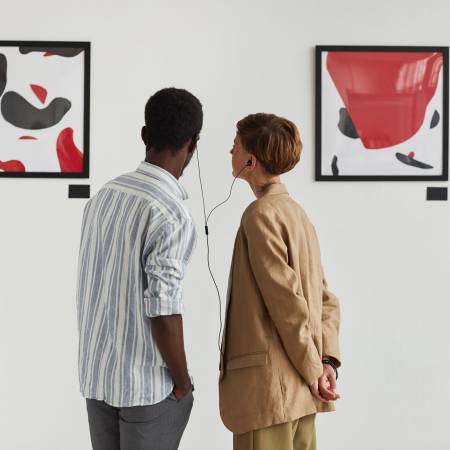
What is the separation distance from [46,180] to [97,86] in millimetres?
453

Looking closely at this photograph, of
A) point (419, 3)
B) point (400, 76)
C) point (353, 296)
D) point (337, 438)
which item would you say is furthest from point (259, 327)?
point (419, 3)

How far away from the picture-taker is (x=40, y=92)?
2.57 m

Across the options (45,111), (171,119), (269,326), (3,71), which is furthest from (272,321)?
(3,71)

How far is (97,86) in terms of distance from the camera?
101 inches

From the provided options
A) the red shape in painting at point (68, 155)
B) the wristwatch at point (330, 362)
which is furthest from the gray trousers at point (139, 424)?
the red shape in painting at point (68, 155)

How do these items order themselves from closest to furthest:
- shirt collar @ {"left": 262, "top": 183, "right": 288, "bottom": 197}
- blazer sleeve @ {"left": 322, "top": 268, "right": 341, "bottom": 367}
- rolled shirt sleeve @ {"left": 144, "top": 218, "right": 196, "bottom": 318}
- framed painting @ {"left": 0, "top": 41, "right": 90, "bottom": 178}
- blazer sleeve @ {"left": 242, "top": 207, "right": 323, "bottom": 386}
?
1. rolled shirt sleeve @ {"left": 144, "top": 218, "right": 196, "bottom": 318}
2. blazer sleeve @ {"left": 242, "top": 207, "right": 323, "bottom": 386}
3. shirt collar @ {"left": 262, "top": 183, "right": 288, "bottom": 197}
4. blazer sleeve @ {"left": 322, "top": 268, "right": 341, "bottom": 367}
5. framed painting @ {"left": 0, "top": 41, "right": 90, "bottom": 178}

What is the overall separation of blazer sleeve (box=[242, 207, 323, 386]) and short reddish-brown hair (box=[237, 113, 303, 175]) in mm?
154

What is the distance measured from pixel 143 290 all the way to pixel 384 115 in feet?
5.37

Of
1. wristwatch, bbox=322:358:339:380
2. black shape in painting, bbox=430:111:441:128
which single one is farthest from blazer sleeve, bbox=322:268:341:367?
black shape in painting, bbox=430:111:441:128

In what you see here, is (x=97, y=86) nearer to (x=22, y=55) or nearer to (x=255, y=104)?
(x=22, y=55)

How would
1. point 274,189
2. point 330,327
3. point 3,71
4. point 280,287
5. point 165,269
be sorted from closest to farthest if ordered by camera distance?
point 165,269 < point 280,287 < point 274,189 < point 330,327 < point 3,71

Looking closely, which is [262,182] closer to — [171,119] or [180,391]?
[171,119]

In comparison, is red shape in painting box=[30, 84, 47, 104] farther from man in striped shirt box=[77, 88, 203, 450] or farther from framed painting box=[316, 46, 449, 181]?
man in striped shirt box=[77, 88, 203, 450]

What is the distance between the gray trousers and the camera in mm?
1345
